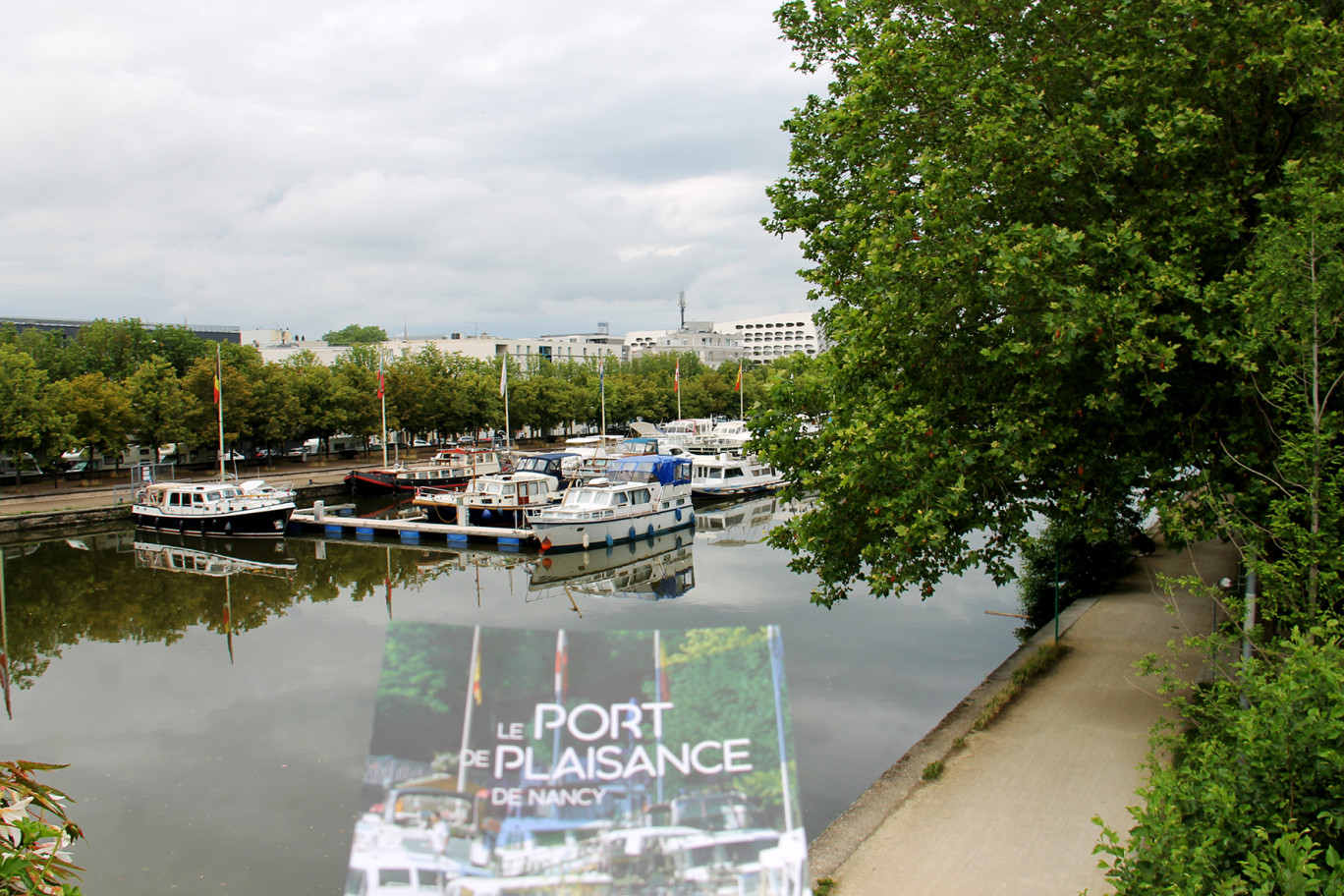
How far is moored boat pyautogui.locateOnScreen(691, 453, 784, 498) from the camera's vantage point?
146 feet

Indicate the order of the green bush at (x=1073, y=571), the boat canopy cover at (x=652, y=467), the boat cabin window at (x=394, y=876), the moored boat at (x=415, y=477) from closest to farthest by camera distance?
1. the boat cabin window at (x=394, y=876)
2. the green bush at (x=1073, y=571)
3. the boat canopy cover at (x=652, y=467)
4. the moored boat at (x=415, y=477)

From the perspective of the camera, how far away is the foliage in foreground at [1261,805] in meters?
5.32

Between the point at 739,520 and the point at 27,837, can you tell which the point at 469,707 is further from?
the point at 739,520

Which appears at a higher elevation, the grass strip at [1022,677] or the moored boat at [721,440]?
the moored boat at [721,440]

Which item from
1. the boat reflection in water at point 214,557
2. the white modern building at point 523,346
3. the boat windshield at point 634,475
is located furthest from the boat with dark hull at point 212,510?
the white modern building at point 523,346

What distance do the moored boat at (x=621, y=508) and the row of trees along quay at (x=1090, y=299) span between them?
17418 mm

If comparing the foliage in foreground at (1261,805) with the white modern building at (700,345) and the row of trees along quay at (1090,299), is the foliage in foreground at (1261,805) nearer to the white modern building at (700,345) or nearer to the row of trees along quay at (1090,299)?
the row of trees along quay at (1090,299)

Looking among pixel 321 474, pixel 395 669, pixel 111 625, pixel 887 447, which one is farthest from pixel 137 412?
pixel 395 669

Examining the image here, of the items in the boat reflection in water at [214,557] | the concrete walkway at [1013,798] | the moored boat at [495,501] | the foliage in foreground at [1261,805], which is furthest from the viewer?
the moored boat at [495,501]

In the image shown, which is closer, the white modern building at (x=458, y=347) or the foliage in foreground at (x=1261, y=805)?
the foliage in foreground at (x=1261, y=805)

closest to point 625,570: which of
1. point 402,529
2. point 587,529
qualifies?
point 587,529

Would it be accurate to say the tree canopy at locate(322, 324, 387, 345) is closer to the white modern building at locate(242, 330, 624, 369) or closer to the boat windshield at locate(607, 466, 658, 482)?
the white modern building at locate(242, 330, 624, 369)

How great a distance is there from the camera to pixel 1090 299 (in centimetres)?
966

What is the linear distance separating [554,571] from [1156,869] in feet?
75.0
